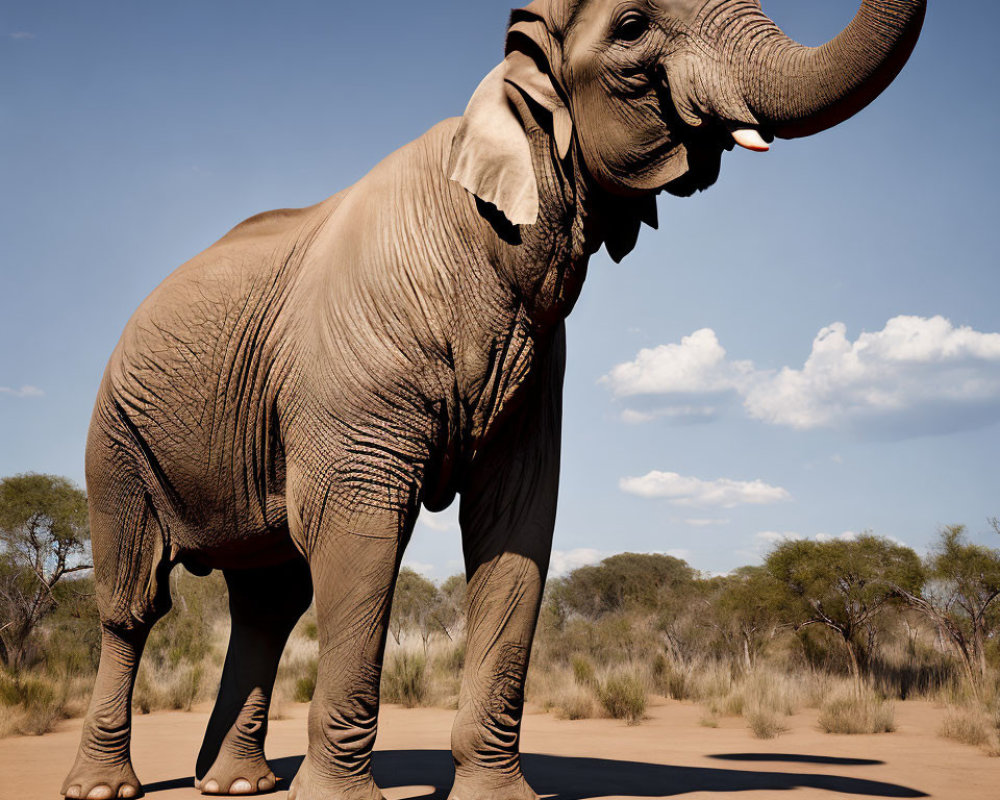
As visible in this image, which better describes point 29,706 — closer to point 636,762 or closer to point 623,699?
point 623,699

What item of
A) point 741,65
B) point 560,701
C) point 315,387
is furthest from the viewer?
point 560,701

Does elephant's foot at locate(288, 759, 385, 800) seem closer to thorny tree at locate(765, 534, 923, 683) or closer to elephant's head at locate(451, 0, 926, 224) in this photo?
elephant's head at locate(451, 0, 926, 224)

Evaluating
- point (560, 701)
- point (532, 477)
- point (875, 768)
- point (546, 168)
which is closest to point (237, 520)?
point (532, 477)

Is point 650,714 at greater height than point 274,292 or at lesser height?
lesser

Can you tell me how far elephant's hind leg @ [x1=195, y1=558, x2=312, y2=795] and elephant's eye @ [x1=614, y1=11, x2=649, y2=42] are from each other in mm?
3683

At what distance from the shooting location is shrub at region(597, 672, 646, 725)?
1157cm

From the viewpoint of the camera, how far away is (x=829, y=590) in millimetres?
16391

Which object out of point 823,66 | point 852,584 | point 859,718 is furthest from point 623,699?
point 823,66

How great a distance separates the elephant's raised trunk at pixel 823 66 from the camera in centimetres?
315

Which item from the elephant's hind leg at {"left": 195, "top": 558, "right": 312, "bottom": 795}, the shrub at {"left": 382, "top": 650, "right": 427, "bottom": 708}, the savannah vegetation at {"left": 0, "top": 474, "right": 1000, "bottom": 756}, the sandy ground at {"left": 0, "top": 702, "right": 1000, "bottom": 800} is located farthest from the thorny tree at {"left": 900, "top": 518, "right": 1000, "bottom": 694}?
the elephant's hind leg at {"left": 195, "top": 558, "right": 312, "bottom": 795}

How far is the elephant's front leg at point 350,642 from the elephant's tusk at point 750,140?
A: 2.05 metres

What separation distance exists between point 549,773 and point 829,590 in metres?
11.8

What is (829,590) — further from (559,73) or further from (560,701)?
(559,73)

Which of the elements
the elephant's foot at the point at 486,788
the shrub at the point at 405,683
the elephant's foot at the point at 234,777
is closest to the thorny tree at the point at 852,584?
the shrub at the point at 405,683
